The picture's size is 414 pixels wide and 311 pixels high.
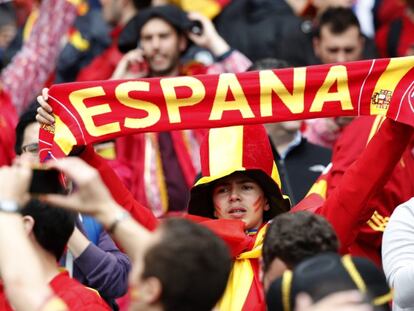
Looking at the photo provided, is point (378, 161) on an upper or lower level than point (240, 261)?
upper

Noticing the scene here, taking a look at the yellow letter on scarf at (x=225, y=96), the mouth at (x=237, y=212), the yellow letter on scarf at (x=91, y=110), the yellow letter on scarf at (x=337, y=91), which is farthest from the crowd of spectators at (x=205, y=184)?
the yellow letter on scarf at (x=225, y=96)

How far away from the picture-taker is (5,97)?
952cm

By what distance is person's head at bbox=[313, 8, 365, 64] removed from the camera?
9930 millimetres

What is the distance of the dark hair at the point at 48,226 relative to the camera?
19.0 feet

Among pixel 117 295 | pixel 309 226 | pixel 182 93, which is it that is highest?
pixel 182 93

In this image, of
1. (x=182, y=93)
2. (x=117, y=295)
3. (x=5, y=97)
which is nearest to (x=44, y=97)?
(x=182, y=93)

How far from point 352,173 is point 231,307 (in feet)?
2.63

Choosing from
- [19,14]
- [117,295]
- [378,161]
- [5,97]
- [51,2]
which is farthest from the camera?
[19,14]

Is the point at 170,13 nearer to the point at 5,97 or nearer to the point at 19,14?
the point at 5,97

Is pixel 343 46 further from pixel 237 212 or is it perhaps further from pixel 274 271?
pixel 274 271

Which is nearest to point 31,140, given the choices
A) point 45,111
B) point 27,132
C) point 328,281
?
point 27,132

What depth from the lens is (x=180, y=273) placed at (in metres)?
4.64

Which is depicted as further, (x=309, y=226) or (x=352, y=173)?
(x=352, y=173)

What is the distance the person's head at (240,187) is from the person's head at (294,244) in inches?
45.3
